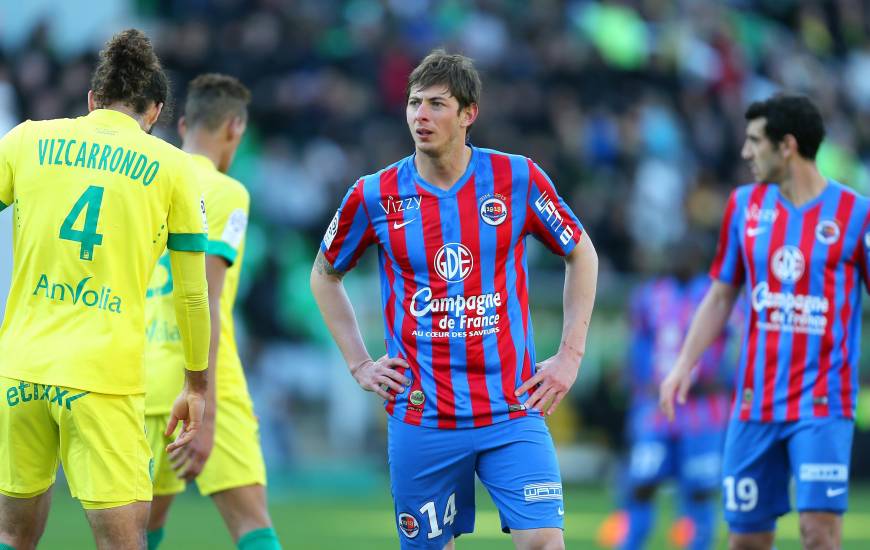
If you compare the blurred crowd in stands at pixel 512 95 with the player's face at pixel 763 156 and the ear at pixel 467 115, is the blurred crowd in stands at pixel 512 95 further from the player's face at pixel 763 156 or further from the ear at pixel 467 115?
the ear at pixel 467 115

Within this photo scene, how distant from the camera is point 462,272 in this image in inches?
223

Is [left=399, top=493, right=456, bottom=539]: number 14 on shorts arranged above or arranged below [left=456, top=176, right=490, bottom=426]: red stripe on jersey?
below

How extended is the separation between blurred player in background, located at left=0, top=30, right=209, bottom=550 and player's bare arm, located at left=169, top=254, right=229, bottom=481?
0.96 m

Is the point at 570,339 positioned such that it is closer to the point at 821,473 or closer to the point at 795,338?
the point at 795,338

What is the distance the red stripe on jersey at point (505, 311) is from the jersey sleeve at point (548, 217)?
10 cm

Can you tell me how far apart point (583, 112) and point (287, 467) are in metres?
6.10

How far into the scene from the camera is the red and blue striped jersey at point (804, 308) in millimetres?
6773

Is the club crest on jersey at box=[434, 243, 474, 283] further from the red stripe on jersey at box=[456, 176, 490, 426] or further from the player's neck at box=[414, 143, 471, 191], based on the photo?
the player's neck at box=[414, 143, 471, 191]

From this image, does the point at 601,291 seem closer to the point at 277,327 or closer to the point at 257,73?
the point at 277,327

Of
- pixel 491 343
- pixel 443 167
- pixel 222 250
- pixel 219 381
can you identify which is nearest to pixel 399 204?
pixel 443 167

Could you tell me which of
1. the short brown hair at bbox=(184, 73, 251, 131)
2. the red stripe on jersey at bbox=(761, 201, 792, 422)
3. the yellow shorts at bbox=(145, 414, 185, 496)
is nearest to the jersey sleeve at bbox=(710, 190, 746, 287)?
the red stripe on jersey at bbox=(761, 201, 792, 422)

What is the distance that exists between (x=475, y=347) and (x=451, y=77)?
1139mm

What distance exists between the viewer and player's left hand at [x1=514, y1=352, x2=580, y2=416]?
568 cm

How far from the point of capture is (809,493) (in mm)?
6613
